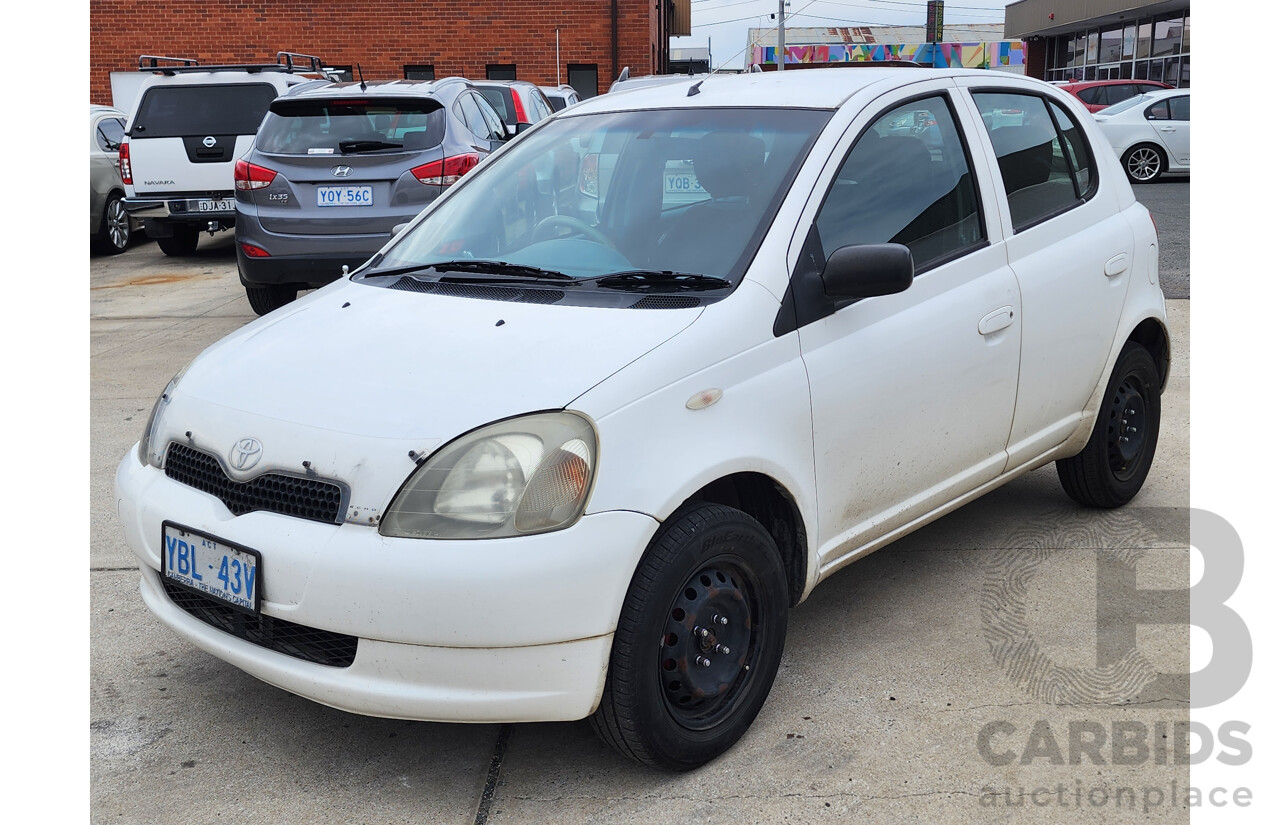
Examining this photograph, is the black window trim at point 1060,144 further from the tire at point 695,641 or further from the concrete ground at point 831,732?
the tire at point 695,641

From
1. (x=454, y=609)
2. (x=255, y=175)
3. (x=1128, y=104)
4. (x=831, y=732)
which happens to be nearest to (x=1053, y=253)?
(x=831, y=732)

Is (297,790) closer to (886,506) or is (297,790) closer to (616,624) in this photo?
(616,624)

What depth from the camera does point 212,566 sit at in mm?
2730

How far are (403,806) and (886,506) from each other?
1.59 m

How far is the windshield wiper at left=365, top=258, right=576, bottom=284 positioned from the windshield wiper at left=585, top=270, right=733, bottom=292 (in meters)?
0.14

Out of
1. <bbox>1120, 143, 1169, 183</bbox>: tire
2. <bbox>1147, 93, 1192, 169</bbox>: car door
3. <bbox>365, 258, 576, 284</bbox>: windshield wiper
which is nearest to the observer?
<bbox>365, 258, 576, 284</bbox>: windshield wiper

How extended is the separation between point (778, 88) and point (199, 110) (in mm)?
9790

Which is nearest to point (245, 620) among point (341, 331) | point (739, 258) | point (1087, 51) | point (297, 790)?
point (297, 790)

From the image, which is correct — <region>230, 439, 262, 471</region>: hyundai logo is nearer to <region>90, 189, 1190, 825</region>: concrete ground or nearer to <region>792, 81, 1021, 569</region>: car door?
<region>90, 189, 1190, 825</region>: concrete ground

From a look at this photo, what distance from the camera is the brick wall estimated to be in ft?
76.8

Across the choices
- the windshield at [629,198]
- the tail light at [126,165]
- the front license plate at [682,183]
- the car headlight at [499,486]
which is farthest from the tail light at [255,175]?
the car headlight at [499,486]

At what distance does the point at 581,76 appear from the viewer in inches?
933

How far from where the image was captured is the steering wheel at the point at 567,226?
3449 millimetres

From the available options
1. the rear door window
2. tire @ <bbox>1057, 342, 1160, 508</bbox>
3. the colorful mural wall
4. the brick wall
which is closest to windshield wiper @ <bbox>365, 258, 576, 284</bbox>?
tire @ <bbox>1057, 342, 1160, 508</bbox>
